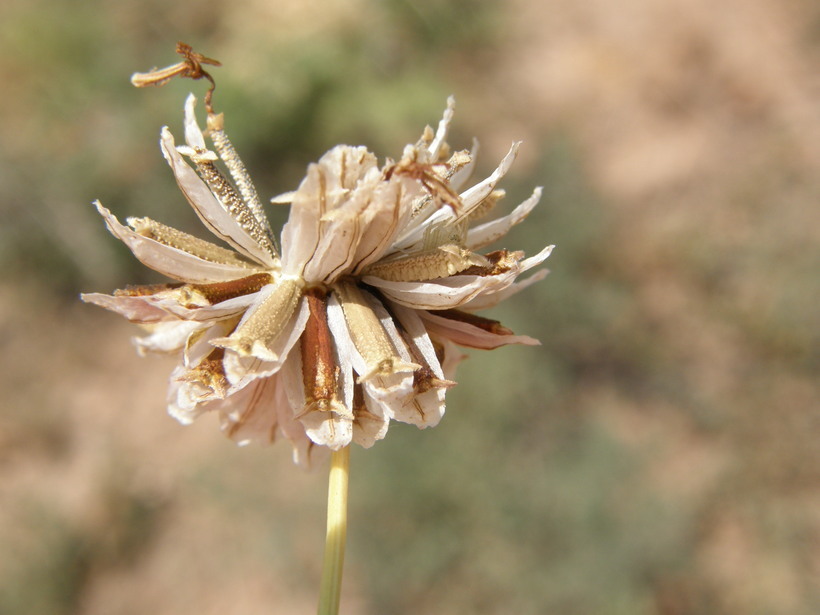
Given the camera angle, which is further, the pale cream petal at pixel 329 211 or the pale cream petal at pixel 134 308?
the pale cream petal at pixel 134 308

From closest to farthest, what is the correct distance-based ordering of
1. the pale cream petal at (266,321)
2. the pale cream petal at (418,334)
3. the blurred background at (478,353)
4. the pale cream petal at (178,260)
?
1. the pale cream petal at (266,321)
2. the pale cream petal at (178,260)
3. the pale cream petal at (418,334)
4. the blurred background at (478,353)

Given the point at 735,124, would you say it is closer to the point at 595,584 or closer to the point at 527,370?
the point at 527,370

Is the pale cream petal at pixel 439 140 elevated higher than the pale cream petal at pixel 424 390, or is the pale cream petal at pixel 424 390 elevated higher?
the pale cream petal at pixel 439 140

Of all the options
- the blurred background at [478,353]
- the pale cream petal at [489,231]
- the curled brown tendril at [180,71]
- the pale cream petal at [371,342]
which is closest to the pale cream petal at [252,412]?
the pale cream petal at [371,342]

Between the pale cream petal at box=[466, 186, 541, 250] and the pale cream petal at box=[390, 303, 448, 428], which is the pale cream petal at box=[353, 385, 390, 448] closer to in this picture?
the pale cream petal at box=[390, 303, 448, 428]

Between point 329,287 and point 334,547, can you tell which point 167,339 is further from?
point 334,547

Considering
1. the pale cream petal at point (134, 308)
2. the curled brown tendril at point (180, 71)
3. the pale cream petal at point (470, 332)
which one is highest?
the curled brown tendril at point (180, 71)

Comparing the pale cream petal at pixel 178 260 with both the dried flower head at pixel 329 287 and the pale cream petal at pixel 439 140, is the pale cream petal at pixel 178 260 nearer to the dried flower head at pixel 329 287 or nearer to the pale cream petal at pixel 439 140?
the dried flower head at pixel 329 287

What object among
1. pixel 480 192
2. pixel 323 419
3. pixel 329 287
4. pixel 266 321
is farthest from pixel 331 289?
pixel 480 192
